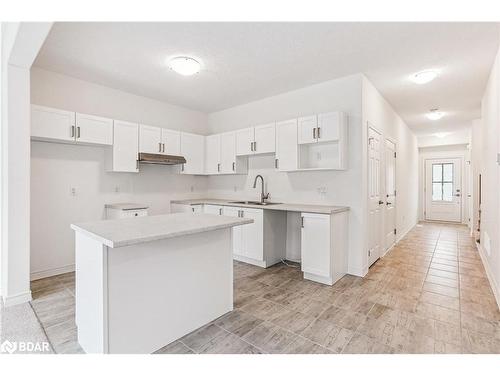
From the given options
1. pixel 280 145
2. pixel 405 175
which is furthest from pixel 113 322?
pixel 405 175

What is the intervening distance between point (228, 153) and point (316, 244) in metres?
2.37

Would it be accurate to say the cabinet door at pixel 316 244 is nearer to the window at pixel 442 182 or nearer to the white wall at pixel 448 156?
the white wall at pixel 448 156

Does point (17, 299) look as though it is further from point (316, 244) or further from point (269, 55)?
point (269, 55)

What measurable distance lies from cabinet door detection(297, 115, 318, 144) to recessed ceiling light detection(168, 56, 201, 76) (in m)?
1.60

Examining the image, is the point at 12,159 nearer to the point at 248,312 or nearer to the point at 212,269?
the point at 212,269

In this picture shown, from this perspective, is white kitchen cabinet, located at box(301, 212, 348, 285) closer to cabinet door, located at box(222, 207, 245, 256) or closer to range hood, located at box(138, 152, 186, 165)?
cabinet door, located at box(222, 207, 245, 256)

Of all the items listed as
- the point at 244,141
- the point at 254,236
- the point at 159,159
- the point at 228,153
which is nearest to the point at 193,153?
the point at 228,153

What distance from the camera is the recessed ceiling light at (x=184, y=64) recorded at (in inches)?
120

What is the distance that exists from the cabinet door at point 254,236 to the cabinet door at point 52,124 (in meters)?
2.59

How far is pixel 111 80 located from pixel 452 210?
9817mm

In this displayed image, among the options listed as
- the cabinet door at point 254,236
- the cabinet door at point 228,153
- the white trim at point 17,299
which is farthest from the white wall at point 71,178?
the cabinet door at point 254,236

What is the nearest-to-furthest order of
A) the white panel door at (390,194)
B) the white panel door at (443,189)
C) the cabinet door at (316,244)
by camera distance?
the cabinet door at (316,244)
the white panel door at (390,194)
the white panel door at (443,189)

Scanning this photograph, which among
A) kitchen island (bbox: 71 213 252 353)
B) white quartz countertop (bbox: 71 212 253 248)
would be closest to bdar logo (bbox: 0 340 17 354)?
kitchen island (bbox: 71 213 252 353)

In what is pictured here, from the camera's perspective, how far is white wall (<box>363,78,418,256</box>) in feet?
12.5
